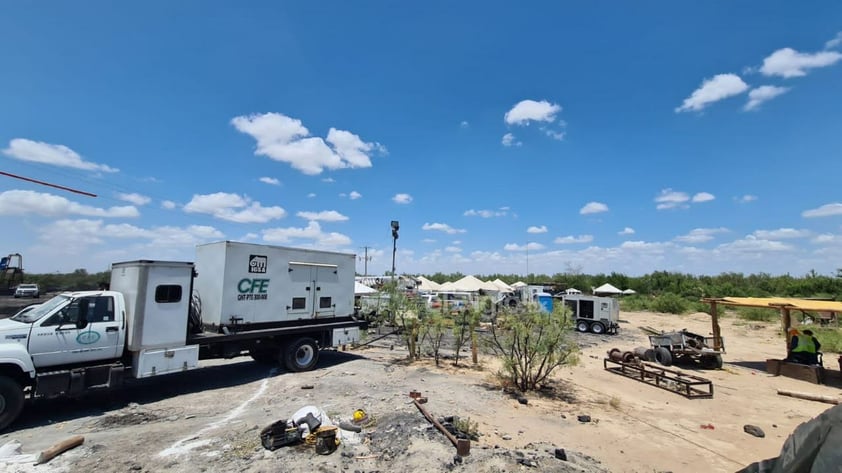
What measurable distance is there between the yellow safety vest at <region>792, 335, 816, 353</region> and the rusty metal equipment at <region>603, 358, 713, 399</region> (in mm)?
4617

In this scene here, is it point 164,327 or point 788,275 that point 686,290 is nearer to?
point 788,275

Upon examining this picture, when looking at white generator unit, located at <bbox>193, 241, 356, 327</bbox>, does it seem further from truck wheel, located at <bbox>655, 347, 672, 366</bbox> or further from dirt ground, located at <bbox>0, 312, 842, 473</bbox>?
truck wheel, located at <bbox>655, 347, 672, 366</bbox>

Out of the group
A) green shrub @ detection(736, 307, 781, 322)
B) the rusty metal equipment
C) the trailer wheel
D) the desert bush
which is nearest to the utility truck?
the desert bush

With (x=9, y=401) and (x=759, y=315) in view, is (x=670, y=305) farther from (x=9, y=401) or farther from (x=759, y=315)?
(x=9, y=401)

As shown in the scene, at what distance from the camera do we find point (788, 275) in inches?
1975

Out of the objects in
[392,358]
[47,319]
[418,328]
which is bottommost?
[392,358]

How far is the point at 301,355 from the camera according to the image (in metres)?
11.4

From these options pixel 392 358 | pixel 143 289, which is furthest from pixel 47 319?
pixel 392 358

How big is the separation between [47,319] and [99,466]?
3.42 m

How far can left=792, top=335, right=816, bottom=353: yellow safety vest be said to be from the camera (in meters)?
13.3

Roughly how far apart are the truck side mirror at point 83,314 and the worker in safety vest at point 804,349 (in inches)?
809

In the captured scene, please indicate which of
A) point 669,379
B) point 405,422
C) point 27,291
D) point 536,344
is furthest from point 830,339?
point 27,291

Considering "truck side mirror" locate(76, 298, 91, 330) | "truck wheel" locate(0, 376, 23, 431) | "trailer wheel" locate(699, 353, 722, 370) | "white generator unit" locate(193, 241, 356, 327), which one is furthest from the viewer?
"trailer wheel" locate(699, 353, 722, 370)

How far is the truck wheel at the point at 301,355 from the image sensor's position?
1094cm
